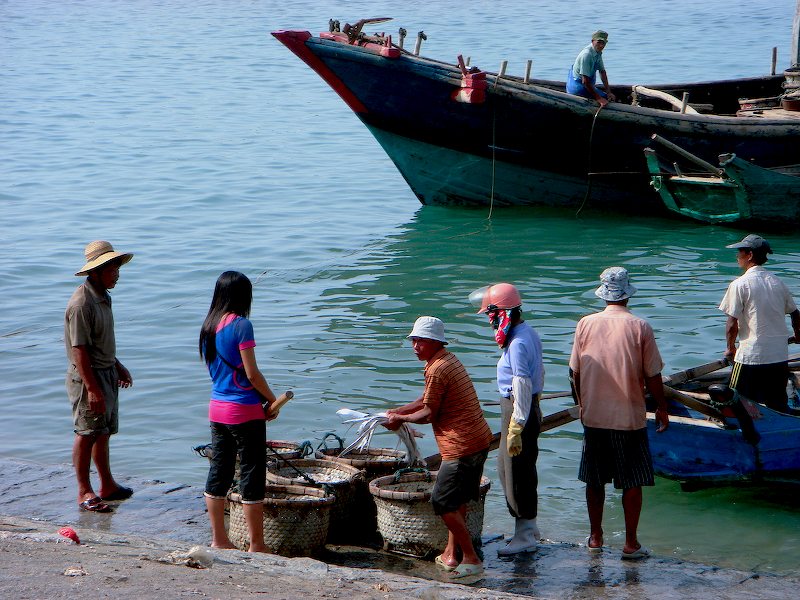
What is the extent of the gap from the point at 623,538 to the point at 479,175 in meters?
9.89

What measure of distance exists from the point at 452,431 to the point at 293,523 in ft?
3.22

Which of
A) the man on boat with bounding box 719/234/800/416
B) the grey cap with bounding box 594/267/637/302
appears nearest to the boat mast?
the man on boat with bounding box 719/234/800/416

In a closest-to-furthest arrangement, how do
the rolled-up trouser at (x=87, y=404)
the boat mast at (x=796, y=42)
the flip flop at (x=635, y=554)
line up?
the flip flop at (x=635, y=554), the rolled-up trouser at (x=87, y=404), the boat mast at (x=796, y=42)

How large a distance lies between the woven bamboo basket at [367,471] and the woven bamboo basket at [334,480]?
3 cm

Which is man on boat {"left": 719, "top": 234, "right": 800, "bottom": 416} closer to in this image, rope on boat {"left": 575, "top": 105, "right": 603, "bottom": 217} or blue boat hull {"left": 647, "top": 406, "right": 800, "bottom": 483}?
blue boat hull {"left": 647, "top": 406, "right": 800, "bottom": 483}

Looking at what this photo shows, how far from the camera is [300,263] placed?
15.2 metres

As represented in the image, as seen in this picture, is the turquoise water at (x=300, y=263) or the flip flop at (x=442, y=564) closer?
the flip flop at (x=442, y=564)

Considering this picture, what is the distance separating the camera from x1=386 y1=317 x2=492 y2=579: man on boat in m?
5.61

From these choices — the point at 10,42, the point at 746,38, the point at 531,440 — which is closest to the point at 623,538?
the point at 531,440

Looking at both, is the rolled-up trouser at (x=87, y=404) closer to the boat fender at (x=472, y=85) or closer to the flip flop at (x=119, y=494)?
the flip flop at (x=119, y=494)

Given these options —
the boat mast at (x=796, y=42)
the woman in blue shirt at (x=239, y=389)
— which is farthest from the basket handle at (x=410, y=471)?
the boat mast at (x=796, y=42)

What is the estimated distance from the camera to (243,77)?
112 feet

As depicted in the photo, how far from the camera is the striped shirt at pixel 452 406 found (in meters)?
5.61

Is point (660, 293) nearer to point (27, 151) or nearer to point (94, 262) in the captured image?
point (94, 262)
